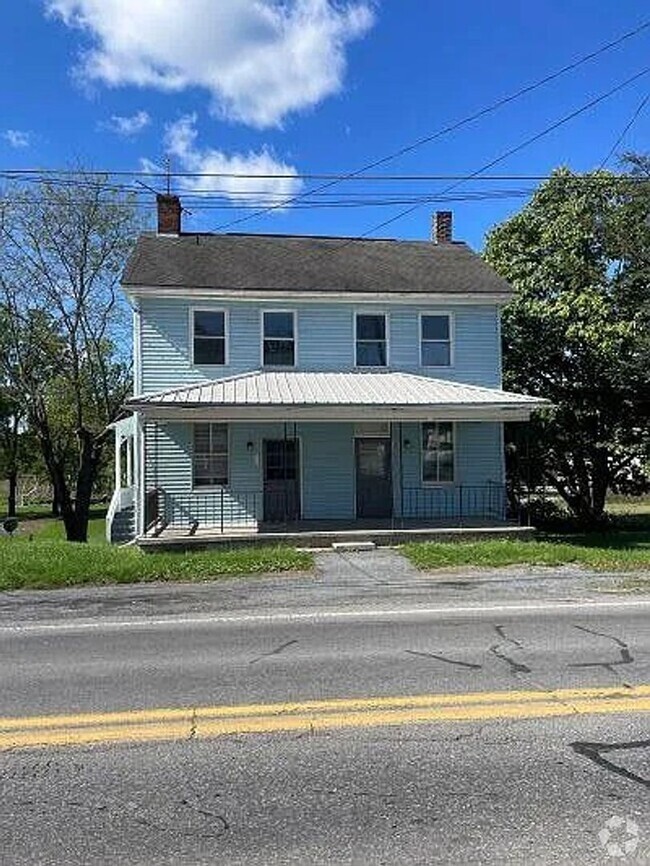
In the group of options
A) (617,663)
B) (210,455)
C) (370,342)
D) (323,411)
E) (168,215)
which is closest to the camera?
(617,663)

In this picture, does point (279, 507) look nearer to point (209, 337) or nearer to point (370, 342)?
point (209, 337)

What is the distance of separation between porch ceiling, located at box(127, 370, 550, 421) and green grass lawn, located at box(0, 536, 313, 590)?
3.79m

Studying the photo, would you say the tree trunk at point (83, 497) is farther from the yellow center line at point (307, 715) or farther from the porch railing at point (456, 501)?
the yellow center line at point (307, 715)

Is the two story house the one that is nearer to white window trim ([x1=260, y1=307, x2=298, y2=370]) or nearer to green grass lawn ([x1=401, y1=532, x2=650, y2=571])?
white window trim ([x1=260, y1=307, x2=298, y2=370])

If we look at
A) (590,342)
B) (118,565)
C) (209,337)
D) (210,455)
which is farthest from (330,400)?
(590,342)

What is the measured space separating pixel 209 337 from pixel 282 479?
4.03m

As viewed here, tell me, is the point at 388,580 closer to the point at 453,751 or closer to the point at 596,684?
the point at 596,684

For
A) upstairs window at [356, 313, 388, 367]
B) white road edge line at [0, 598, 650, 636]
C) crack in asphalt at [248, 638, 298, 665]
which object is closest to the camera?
crack in asphalt at [248, 638, 298, 665]

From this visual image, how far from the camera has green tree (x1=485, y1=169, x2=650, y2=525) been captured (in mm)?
23828

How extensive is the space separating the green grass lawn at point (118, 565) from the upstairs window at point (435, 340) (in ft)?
27.8

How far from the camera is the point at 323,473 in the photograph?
20.5 m

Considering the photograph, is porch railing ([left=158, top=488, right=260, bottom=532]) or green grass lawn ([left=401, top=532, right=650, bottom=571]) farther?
porch railing ([left=158, top=488, right=260, bottom=532])

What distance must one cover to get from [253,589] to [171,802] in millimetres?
7484

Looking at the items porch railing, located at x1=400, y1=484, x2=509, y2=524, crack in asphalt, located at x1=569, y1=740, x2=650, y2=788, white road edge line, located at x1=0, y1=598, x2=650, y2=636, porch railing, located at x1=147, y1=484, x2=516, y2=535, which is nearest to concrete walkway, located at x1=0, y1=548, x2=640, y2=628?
white road edge line, located at x1=0, y1=598, x2=650, y2=636
